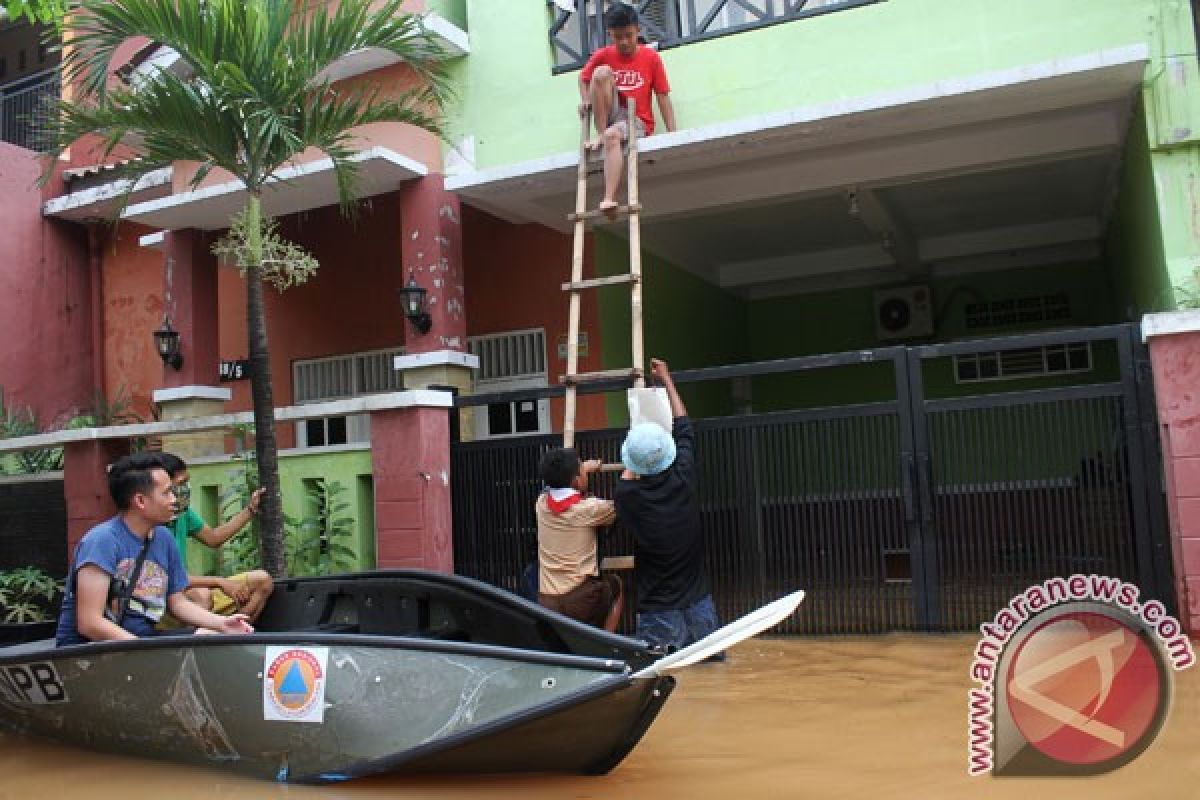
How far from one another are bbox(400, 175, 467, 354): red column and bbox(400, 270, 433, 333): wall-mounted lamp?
4cm

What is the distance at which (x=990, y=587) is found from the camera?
234 inches

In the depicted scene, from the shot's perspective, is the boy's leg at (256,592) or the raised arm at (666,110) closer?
the boy's leg at (256,592)

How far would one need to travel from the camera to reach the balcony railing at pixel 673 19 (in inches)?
286

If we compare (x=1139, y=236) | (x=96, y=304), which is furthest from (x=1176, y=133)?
(x=96, y=304)

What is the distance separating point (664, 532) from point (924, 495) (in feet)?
5.73

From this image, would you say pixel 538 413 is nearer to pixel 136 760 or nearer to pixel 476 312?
pixel 476 312

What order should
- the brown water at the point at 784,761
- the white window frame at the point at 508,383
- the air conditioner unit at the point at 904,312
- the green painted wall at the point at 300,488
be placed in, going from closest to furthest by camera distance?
the brown water at the point at 784,761 → the green painted wall at the point at 300,488 → the white window frame at the point at 508,383 → the air conditioner unit at the point at 904,312

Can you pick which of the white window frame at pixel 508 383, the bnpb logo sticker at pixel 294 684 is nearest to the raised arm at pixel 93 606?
the bnpb logo sticker at pixel 294 684

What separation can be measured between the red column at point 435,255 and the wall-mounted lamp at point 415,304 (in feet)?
0.13

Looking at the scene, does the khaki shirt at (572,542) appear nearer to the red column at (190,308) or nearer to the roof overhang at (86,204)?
the red column at (190,308)

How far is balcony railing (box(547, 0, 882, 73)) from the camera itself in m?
7.27

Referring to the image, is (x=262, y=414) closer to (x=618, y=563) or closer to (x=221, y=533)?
(x=221, y=533)

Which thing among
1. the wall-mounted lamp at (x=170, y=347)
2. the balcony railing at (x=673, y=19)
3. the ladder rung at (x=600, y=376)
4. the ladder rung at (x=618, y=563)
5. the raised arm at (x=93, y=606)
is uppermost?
the balcony railing at (x=673, y=19)

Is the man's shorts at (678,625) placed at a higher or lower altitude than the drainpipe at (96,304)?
lower
